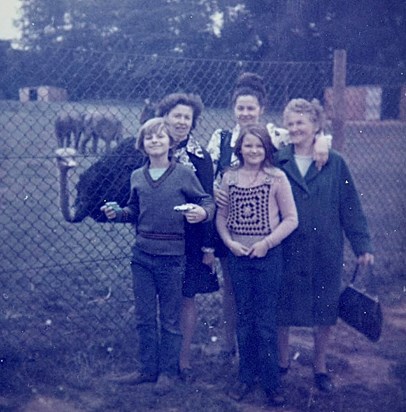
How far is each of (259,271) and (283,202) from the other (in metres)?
0.46

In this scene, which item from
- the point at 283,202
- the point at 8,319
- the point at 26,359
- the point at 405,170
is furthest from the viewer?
the point at 405,170

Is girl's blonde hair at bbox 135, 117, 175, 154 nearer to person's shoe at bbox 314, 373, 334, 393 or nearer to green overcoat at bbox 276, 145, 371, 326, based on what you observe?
green overcoat at bbox 276, 145, 371, 326

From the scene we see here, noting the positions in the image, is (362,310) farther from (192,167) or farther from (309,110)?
(192,167)

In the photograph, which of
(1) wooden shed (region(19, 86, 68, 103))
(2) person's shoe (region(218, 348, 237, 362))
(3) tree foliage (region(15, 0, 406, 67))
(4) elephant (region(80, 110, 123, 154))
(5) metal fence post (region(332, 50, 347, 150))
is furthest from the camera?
(3) tree foliage (region(15, 0, 406, 67))

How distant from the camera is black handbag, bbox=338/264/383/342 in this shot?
12.3 ft

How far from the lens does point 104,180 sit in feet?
13.8

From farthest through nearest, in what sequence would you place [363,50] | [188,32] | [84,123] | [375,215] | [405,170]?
[188,32] → [363,50] → [405,170] → [375,215] → [84,123]

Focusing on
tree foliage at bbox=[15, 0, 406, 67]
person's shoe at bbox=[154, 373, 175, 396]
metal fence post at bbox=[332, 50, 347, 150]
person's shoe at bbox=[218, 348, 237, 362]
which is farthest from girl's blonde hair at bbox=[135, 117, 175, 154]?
tree foliage at bbox=[15, 0, 406, 67]

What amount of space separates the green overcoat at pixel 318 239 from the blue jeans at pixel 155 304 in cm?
74

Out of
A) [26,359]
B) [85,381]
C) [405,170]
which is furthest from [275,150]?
[405,170]

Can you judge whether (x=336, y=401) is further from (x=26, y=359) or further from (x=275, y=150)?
(x=26, y=359)

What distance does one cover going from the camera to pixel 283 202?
3523 mm

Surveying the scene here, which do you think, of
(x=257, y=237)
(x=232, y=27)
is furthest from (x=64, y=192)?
(x=232, y=27)

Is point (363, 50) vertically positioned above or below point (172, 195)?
above
